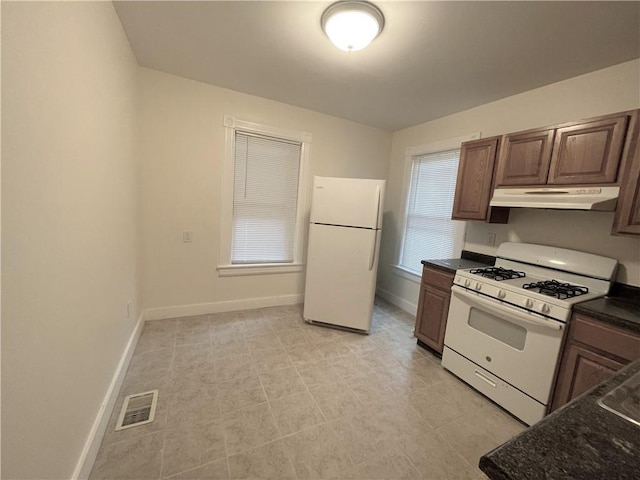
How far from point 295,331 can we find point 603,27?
127 inches

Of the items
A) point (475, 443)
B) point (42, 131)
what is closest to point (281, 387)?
point (475, 443)

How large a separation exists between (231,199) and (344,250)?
140 cm

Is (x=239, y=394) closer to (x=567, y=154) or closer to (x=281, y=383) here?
(x=281, y=383)

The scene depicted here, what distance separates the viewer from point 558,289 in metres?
1.77

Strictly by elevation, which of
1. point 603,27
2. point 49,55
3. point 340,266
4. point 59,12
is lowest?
point 340,266

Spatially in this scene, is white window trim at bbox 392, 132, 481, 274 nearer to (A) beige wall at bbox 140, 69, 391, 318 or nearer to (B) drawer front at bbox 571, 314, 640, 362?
(A) beige wall at bbox 140, 69, 391, 318

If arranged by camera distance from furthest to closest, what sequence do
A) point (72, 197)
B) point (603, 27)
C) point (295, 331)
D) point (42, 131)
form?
1. point (295, 331)
2. point (603, 27)
3. point (72, 197)
4. point (42, 131)

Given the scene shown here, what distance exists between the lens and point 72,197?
1.13m

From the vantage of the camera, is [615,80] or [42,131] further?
[615,80]

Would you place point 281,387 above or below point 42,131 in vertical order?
below

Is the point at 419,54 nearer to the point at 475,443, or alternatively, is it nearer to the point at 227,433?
the point at 475,443

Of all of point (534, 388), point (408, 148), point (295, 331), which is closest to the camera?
point (534, 388)

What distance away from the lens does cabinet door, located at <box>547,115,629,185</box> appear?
1.65m

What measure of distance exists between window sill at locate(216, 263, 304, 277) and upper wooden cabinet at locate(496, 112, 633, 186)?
240 cm
